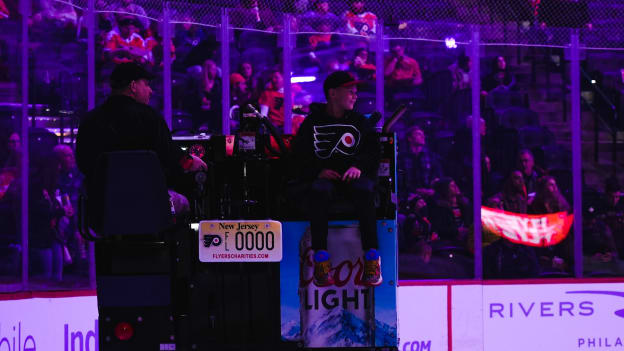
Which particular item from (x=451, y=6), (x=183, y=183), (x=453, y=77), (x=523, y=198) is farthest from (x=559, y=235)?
(x=183, y=183)

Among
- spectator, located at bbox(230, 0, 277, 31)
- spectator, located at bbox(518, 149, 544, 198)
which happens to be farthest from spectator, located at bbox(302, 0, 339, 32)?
spectator, located at bbox(518, 149, 544, 198)

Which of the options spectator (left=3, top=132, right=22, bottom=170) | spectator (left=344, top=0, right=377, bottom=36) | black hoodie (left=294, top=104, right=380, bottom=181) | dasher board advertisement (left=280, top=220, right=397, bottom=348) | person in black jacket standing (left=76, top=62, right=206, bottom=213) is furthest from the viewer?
spectator (left=344, top=0, right=377, bottom=36)

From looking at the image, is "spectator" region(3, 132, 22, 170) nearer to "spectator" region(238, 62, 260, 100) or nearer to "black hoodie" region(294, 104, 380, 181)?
"spectator" region(238, 62, 260, 100)

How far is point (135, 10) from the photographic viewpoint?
6.59m

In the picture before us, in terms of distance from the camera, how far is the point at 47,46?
6121mm

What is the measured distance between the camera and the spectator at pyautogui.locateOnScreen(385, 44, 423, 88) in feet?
23.9

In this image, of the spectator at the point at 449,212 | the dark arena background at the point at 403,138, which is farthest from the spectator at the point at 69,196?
the spectator at the point at 449,212

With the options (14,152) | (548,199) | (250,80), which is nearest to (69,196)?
(14,152)

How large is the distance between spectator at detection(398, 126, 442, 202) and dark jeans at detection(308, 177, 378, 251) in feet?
10.8

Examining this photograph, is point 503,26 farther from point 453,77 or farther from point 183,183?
point 183,183

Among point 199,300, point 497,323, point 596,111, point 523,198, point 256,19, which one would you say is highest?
point 256,19

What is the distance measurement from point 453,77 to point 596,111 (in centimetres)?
141

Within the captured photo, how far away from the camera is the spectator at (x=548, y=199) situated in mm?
7449

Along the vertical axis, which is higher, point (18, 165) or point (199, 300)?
point (18, 165)
